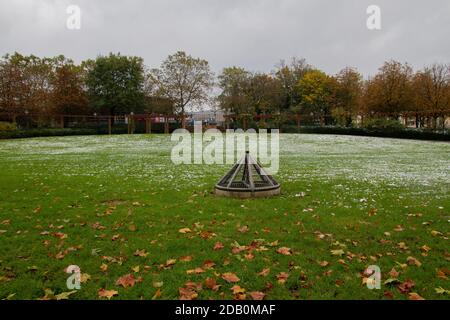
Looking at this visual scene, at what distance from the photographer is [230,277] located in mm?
4719

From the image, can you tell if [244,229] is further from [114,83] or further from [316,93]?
[316,93]

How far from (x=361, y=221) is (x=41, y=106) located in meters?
50.9

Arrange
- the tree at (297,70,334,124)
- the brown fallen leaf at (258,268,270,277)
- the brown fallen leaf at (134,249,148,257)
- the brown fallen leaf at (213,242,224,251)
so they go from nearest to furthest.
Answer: the brown fallen leaf at (258,268,270,277), the brown fallen leaf at (134,249,148,257), the brown fallen leaf at (213,242,224,251), the tree at (297,70,334,124)

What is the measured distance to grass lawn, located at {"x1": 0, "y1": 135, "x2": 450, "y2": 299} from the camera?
452 cm

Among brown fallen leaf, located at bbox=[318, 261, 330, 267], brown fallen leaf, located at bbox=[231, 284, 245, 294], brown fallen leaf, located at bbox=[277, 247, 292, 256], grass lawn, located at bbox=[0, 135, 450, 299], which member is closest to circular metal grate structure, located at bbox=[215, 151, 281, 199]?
grass lawn, located at bbox=[0, 135, 450, 299]

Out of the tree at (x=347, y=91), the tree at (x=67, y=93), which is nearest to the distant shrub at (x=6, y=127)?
the tree at (x=67, y=93)

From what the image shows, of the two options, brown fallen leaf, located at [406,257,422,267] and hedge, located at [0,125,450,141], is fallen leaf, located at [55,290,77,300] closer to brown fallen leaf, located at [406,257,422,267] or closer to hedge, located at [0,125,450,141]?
brown fallen leaf, located at [406,257,422,267]

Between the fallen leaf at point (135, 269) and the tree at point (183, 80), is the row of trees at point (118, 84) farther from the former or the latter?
the fallen leaf at point (135, 269)

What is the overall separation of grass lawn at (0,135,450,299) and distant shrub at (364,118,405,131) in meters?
32.2

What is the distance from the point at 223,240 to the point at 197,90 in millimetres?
49786

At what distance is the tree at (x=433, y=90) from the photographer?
157ft

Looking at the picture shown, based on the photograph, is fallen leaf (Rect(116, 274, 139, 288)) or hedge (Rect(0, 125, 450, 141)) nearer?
fallen leaf (Rect(116, 274, 139, 288))

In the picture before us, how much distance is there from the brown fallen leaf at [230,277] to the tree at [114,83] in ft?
173

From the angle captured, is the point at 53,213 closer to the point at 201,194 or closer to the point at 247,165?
the point at 201,194
